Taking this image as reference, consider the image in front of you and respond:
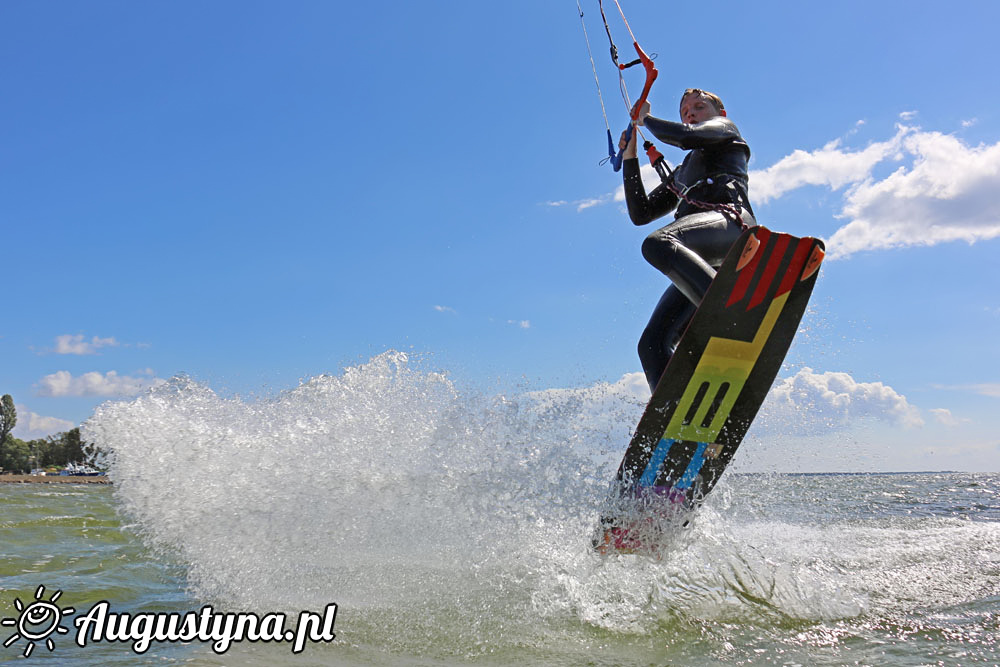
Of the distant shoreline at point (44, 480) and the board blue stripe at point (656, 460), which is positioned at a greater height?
the board blue stripe at point (656, 460)

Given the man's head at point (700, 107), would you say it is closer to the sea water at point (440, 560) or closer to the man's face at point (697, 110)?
the man's face at point (697, 110)

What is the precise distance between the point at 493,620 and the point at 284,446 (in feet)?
5.95

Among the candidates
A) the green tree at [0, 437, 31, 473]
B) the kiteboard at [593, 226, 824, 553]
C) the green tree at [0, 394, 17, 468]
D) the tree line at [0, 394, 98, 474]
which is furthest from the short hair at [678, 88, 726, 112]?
the green tree at [0, 394, 17, 468]

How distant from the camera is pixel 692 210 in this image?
4.29 meters

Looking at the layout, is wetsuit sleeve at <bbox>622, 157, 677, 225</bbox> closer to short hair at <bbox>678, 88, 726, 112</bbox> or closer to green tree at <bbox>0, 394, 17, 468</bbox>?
short hair at <bbox>678, 88, 726, 112</bbox>

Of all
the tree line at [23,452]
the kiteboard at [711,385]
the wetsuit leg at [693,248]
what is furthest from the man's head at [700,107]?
the tree line at [23,452]

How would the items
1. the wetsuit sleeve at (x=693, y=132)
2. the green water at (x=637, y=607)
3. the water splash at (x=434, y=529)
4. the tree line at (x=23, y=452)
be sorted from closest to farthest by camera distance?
1. the green water at (x=637, y=607)
2. the water splash at (x=434, y=529)
3. the wetsuit sleeve at (x=693, y=132)
4. the tree line at (x=23, y=452)

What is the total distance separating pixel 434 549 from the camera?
3.79m

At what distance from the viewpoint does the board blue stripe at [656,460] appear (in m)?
3.93

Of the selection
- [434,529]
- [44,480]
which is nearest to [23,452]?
[44,480]

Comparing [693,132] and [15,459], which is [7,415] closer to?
[15,459]

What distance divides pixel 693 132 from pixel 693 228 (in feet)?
1.96

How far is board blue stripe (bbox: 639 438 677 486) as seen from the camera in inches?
155

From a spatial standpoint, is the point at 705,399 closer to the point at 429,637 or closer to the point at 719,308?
the point at 719,308
